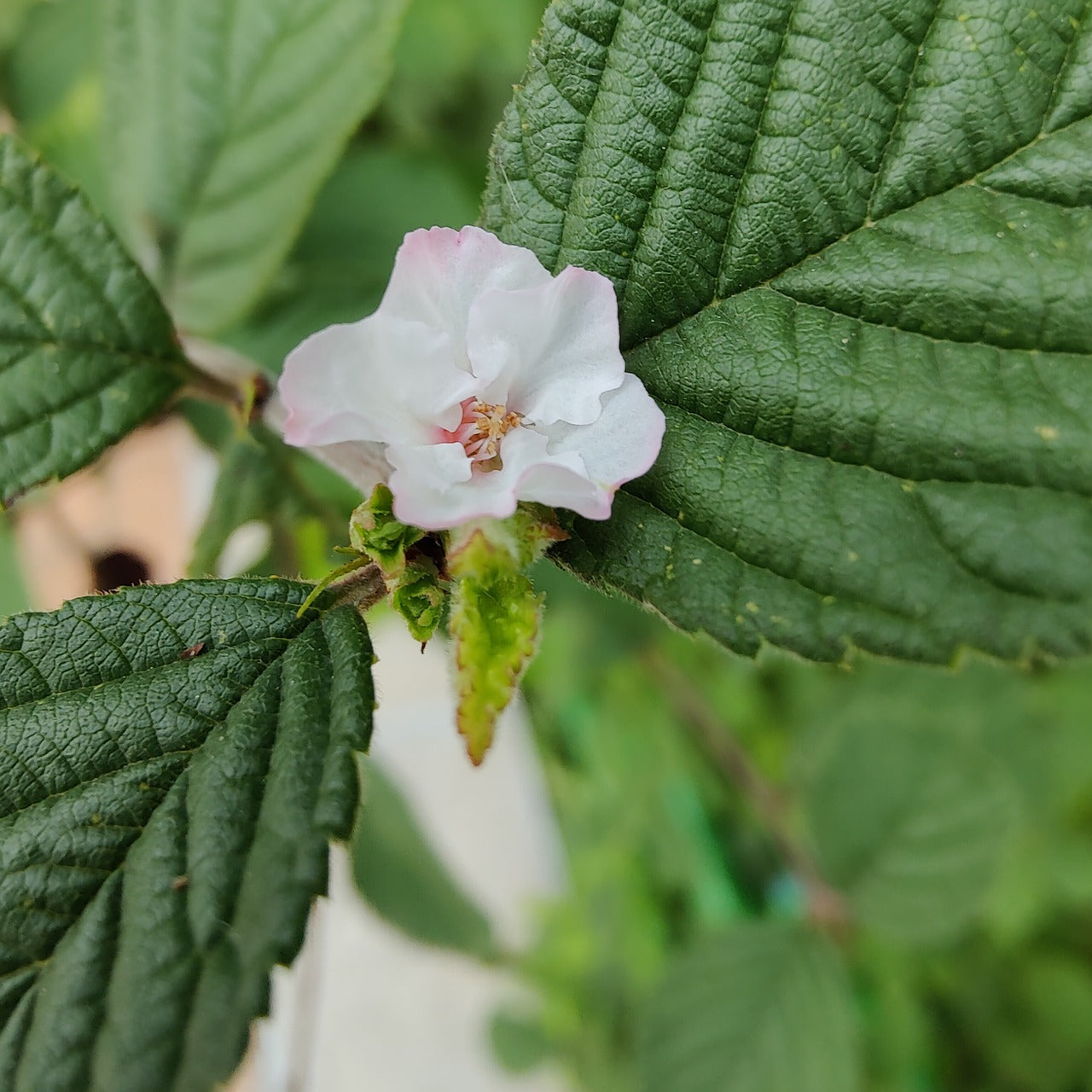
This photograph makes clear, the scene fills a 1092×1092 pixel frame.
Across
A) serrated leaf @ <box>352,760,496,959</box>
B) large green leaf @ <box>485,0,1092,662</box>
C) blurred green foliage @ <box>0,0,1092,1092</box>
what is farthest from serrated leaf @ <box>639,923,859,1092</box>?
large green leaf @ <box>485,0,1092,662</box>

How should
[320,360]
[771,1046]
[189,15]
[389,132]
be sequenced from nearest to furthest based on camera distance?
[320,360]
[189,15]
[771,1046]
[389,132]

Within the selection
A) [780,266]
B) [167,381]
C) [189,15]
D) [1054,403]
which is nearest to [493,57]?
[189,15]

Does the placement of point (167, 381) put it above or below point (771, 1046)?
above

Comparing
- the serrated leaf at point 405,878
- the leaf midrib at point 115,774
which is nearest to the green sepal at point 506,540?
the leaf midrib at point 115,774

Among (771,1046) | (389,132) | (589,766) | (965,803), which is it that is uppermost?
(389,132)

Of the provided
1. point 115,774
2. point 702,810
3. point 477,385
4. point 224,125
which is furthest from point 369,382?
point 702,810

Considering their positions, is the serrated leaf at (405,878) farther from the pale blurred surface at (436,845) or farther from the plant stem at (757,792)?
the pale blurred surface at (436,845)

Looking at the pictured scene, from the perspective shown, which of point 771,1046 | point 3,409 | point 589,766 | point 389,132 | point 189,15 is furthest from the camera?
point 589,766

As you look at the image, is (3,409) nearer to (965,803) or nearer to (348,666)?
(348,666)

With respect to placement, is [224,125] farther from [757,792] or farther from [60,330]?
[757,792]
